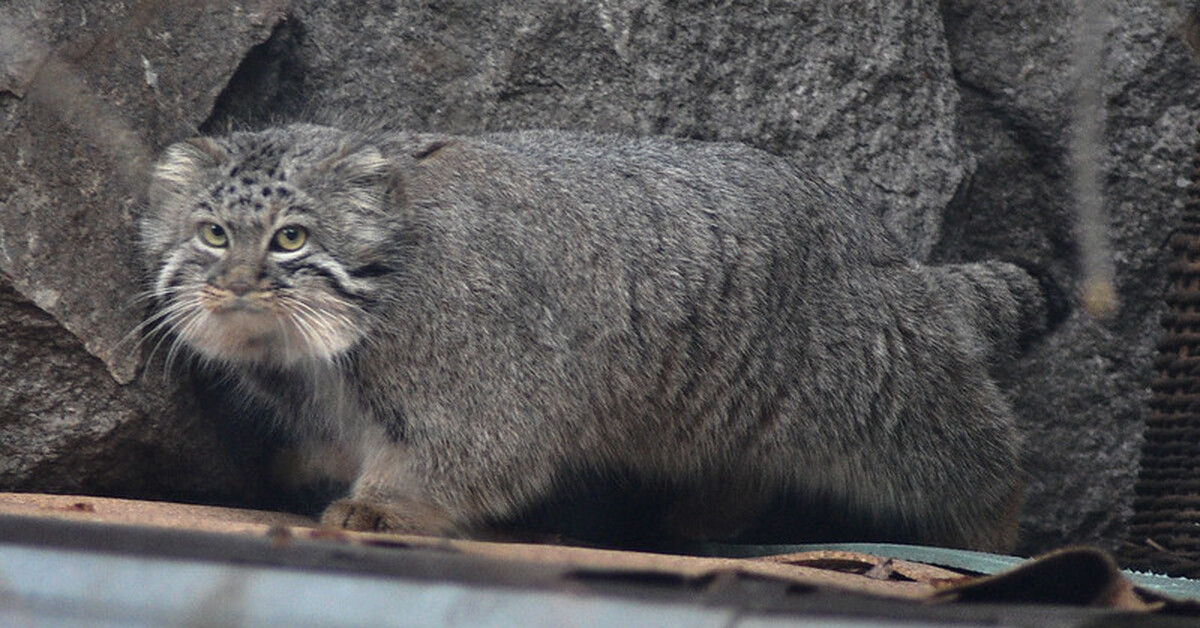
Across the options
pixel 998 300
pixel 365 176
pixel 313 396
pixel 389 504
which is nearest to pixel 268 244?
pixel 365 176

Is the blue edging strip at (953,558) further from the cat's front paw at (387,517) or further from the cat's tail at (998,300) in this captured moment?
the cat's front paw at (387,517)

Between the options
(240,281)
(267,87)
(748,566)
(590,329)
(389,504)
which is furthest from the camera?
(267,87)

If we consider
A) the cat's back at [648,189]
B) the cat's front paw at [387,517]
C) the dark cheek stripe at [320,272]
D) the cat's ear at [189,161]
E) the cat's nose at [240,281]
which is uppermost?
the cat's back at [648,189]

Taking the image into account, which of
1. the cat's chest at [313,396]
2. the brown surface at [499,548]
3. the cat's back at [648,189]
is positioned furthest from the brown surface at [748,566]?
the cat's back at [648,189]

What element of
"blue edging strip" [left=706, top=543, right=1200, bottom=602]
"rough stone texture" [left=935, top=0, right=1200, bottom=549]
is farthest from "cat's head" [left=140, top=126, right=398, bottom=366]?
"rough stone texture" [left=935, top=0, right=1200, bottom=549]

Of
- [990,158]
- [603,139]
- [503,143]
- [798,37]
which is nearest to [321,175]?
[503,143]

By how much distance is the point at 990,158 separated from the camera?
16.5 ft

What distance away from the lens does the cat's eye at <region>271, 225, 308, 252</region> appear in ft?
11.5

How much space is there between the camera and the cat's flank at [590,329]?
3.58 meters

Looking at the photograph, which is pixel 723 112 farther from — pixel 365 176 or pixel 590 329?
pixel 365 176

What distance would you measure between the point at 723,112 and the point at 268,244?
5.55ft

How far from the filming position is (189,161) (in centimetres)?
364

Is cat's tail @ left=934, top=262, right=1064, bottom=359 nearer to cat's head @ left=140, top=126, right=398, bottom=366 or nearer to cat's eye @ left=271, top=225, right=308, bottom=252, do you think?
cat's head @ left=140, top=126, right=398, bottom=366

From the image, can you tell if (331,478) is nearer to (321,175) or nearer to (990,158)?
(321,175)
